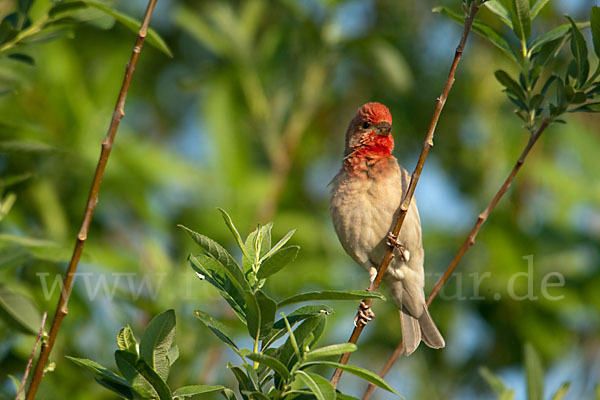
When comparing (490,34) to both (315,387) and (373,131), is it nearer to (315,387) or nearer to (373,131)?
(373,131)

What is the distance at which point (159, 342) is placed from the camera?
Answer: 7.75 ft

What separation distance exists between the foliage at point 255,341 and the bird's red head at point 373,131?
2685 mm

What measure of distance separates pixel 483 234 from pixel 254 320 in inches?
169

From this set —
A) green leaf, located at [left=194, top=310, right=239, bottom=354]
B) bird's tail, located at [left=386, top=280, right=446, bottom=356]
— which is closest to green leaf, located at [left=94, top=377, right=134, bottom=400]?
green leaf, located at [left=194, top=310, right=239, bottom=354]

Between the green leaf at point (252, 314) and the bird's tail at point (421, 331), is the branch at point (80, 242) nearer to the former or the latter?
the green leaf at point (252, 314)

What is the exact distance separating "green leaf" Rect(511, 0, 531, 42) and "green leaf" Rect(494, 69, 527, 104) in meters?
0.18

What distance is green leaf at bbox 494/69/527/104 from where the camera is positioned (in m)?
3.25

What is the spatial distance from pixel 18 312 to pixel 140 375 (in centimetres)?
116

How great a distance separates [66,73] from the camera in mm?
5805

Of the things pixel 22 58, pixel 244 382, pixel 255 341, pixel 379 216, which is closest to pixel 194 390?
pixel 244 382

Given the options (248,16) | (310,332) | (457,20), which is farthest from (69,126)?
(310,332)

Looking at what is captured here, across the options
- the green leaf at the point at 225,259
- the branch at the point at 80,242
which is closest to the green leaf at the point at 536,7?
the branch at the point at 80,242

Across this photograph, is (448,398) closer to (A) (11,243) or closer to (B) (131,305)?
(B) (131,305)

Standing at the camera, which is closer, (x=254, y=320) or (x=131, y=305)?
(x=254, y=320)
